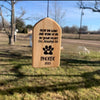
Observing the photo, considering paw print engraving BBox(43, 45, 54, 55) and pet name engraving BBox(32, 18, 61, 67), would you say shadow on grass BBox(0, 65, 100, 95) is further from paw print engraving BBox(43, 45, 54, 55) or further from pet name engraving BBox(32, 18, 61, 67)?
paw print engraving BBox(43, 45, 54, 55)

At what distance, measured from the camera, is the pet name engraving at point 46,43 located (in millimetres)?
2094

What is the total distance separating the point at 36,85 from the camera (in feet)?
9.95

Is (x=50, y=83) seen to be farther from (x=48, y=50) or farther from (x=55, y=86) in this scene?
(x=48, y=50)

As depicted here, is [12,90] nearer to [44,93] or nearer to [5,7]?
[44,93]

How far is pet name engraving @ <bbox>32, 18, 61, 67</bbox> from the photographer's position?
82.4 inches

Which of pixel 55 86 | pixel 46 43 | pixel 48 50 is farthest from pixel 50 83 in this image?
pixel 46 43

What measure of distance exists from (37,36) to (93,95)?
1.72 meters

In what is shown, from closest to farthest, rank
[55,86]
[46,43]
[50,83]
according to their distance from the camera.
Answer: [46,43] < [55,86] < [50,83]

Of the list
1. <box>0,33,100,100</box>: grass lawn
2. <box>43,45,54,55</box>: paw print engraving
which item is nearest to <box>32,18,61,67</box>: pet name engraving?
<box>43,45,54,55</box>: paw print engraving

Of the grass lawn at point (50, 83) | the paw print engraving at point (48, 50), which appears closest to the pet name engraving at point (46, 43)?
the paw print engraving at point (48, 50)

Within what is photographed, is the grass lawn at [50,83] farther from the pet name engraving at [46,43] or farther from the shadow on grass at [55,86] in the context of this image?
the pet name engraving at [46,43]

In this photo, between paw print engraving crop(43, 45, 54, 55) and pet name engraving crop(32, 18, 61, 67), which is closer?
pet name engraving crop(32, 18, 61, 67)

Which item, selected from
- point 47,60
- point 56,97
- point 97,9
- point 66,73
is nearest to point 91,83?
point 66,73

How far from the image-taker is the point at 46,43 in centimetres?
215
